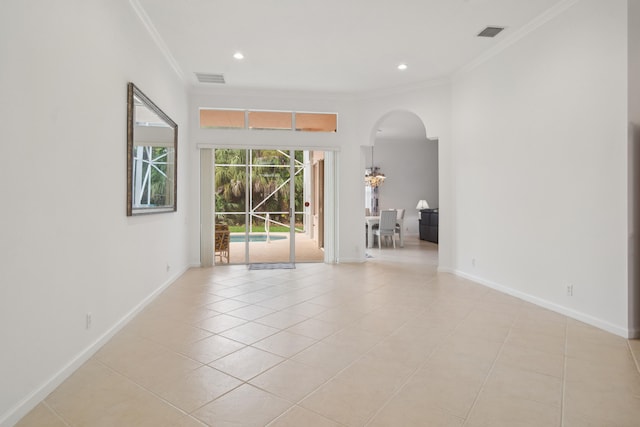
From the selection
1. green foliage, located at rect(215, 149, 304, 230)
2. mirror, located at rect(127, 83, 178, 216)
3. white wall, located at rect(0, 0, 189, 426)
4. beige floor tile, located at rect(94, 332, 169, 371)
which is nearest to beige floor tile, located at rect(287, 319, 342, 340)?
beige floor tile, located at rect(94, 332, 169, 371)

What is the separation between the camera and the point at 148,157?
439cm

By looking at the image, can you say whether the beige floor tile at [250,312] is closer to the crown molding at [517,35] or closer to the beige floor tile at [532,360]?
the beige floor tile at [532,360]

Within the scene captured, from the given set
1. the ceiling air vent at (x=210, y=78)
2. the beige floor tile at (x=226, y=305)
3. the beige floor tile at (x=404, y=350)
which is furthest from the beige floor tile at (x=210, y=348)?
the ceiling air vent at (x=210, y=78)

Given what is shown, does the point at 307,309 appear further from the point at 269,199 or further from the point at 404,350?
the point at 269,199

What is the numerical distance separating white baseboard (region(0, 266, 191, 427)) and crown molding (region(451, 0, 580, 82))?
5.40 m

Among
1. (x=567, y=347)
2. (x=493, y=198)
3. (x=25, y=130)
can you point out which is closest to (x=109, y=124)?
(x=25, y=130)

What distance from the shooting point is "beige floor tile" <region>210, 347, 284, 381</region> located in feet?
Answer: 8.94

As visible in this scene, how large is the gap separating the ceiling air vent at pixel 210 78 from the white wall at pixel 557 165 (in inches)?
155

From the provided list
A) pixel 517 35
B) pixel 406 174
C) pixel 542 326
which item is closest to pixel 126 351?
pixel 542 326

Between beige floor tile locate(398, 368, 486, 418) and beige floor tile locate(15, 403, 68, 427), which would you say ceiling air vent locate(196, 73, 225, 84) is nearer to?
beige floor tile locate(15, 403, 68, 427)

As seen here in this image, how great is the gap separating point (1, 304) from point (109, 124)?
1843 millimetres

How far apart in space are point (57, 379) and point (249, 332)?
1.50 metres

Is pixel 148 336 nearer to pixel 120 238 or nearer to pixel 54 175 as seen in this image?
pixel 120 238

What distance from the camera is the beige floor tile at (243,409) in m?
2.11
